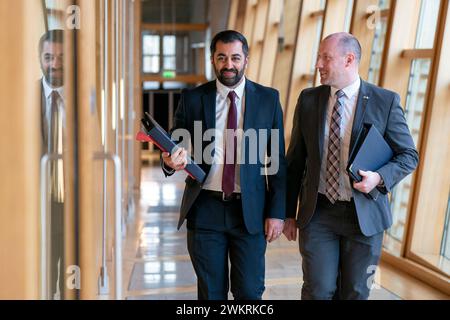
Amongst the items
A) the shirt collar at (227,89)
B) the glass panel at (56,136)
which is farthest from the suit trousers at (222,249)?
the glass panel at (56,136)

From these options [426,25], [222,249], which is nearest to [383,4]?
[426,25]

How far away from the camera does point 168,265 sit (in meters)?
5.73

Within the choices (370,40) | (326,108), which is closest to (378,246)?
(326,108)

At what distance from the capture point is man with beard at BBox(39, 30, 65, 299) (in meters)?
1.44

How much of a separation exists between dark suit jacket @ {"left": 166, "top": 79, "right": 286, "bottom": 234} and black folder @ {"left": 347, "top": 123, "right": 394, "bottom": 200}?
36cm

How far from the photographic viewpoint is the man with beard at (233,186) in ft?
8.53

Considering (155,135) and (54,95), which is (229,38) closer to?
(155,135)

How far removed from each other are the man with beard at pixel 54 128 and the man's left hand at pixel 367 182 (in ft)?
4.39

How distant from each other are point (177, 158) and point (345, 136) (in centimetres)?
82

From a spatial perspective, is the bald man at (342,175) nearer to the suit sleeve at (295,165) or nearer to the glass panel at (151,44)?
the suit sleeve at (295,165)

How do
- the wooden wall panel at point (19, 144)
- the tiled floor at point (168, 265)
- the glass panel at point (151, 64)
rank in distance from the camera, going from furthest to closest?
1. the glass panel at point (151, 64)
2. the tiled floor at point (168, 265)
3. the wooden wall panel at point (19, 144)

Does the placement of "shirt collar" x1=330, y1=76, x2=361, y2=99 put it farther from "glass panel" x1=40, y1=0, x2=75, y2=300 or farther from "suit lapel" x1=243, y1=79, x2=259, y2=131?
"glass panel" x1=40, y1=0, x2=75, y2=300
